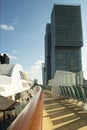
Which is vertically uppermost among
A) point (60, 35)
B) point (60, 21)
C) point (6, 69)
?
point (60, 21)

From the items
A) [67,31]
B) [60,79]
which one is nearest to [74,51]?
[67,31]

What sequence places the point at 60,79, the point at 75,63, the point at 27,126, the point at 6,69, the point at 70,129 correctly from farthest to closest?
the point at 75,63 < the point at 6,69 < the point at 60,79 < the point at 70,129 < the point at 27,126

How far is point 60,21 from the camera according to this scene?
125 meters

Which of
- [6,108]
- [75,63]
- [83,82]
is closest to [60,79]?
[83,82]

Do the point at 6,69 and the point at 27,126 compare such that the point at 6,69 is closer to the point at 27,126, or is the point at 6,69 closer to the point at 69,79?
the point at 69,79

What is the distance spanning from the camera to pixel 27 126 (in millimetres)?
686

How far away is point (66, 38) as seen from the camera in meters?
122

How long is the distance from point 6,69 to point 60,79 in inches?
517

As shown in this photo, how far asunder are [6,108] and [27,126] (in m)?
3.13

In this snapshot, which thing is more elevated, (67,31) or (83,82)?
(67,31)

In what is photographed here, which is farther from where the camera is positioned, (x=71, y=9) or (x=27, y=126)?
(x=71, y=9)

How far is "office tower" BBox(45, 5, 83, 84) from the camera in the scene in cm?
11094

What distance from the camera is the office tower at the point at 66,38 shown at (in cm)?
11094

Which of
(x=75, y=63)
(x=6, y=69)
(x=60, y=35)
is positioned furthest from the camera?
(x=60, y=35)
